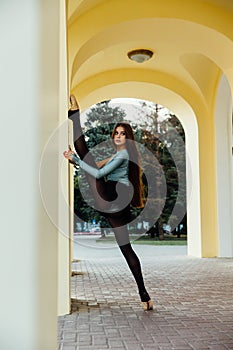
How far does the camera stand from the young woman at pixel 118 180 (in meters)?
2.60

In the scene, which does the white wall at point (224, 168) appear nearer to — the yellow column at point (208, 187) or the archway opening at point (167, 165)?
the yellow column at point (208, 187)

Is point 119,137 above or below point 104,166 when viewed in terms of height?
above

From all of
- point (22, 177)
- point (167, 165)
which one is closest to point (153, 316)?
point (22, 177)

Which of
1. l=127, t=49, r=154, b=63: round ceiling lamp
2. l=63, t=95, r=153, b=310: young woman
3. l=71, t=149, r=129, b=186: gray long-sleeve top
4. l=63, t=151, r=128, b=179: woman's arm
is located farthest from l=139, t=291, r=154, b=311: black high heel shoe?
l=127, t=49, r=154, b=63: round ceiling lamp

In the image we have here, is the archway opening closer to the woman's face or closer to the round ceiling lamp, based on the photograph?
the round ceiling lamp

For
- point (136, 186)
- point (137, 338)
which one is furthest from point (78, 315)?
point (136, 186)

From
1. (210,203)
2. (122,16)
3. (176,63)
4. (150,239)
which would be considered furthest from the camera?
(150,239)

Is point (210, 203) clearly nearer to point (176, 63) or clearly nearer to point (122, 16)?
point (176, 63)

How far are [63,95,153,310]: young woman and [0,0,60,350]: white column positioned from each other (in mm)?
1793

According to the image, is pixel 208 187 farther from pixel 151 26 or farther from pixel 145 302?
pixel 145 302

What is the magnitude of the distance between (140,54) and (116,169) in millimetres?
4285

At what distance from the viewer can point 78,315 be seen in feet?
10.3

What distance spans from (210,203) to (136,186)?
199 inches

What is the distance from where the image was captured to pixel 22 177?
0.63 m
